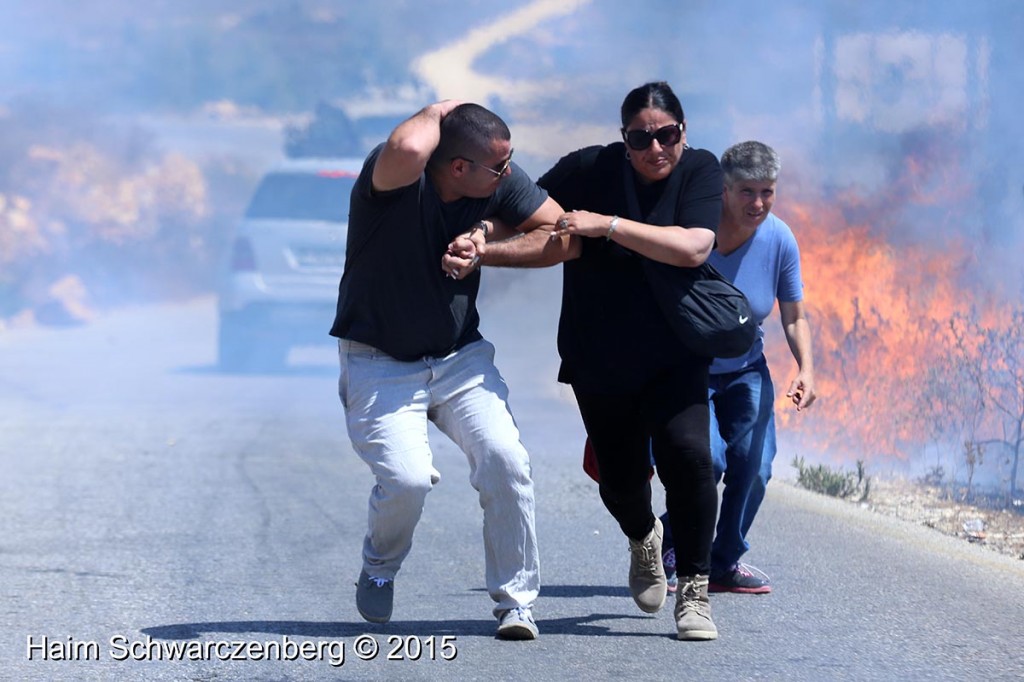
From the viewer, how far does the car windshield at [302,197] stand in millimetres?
14266

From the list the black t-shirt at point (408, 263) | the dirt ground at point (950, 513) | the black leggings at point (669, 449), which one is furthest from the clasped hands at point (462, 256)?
the dirt ground at point (950, 513)

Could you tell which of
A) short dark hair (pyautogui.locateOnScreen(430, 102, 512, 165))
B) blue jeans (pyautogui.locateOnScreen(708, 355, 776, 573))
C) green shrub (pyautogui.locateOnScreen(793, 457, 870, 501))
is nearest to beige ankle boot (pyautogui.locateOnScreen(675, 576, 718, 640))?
blue jeans (pyautogui.locateOnScreen(708, 355, 776, 573))

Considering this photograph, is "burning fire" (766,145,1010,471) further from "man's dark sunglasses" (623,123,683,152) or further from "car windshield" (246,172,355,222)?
"man's dark sunglasses" (623,123,683,152)

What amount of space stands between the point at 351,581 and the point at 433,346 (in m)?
1.48

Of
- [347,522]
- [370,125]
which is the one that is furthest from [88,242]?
[347,522]

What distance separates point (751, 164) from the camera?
227 inches

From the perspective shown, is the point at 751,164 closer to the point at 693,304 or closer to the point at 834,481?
the point at 693,304

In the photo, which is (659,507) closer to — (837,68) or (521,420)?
(521,420)

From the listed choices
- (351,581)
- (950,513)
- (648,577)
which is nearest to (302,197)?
(950,513)

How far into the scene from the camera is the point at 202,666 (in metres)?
4.82

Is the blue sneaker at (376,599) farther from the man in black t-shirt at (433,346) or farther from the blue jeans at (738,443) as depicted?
the blue jeans at (738,443)

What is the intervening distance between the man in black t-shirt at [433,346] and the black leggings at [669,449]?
35cm

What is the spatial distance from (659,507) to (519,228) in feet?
9.87

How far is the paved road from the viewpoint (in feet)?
16.1
